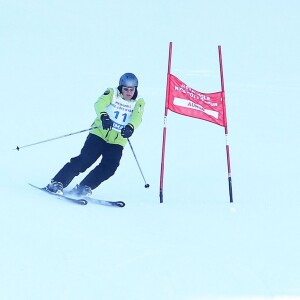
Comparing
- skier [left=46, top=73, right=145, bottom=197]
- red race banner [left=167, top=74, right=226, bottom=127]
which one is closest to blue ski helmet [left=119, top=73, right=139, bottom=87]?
skier [left=46, top=73, right=145, bottom=197]

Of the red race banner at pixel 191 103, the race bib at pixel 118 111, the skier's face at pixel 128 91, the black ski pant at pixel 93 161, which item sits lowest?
the black ski pant at pixel 93 161

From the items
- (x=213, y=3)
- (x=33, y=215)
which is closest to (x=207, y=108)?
(x=33, y=215)

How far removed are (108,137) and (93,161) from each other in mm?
299

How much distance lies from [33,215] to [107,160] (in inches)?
60.5

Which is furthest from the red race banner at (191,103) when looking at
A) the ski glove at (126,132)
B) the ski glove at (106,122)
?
the ski glove at (106,122)

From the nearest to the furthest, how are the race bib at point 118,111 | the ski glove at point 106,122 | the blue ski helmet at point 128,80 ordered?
the ski glove at point 106,122 < the blue ski helmet at point 128,80 < the race bib at point 118,111

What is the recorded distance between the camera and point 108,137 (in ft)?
20.6

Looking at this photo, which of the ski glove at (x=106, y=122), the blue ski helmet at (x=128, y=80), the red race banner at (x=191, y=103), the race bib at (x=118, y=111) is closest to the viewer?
the ski glove at (x=106, y=122)

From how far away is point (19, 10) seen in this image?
25000mm

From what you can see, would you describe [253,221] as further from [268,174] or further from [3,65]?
[3,65]

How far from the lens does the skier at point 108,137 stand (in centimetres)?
612

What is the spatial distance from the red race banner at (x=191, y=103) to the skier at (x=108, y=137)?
53 centimetres

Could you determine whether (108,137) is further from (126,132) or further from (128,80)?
(128,80)

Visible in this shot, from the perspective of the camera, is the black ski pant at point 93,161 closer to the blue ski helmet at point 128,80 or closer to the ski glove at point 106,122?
the ski glove at point 106,122
